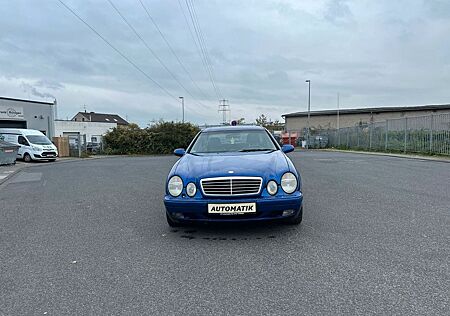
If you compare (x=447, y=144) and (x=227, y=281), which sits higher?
(x=447, y=144)

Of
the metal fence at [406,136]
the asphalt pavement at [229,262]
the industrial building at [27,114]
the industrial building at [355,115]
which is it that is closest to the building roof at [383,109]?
the industrial building at [355,115]

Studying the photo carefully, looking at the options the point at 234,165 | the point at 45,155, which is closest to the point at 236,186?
the point at 234,165

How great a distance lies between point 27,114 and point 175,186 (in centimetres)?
3463

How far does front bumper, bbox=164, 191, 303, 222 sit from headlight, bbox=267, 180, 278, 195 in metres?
0.07

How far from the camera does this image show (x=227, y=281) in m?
3.27

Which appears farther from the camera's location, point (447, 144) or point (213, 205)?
point (447, 144)

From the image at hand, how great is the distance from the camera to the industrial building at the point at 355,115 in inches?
2094

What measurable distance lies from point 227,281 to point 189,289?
A: 0.38 m

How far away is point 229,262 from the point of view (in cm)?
373

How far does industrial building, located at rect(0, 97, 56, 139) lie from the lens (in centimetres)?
3127

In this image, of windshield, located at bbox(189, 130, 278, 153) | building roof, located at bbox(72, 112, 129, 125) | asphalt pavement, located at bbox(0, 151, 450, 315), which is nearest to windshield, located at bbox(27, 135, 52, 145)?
asphalt pavement, located at bbox(0, 151, 450, 315)

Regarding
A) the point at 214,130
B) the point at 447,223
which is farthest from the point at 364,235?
the point at 214,130

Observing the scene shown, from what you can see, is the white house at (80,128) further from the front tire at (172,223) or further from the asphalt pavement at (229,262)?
the front tire at (172,223)

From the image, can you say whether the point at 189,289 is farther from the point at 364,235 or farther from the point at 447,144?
the point at 447,144
